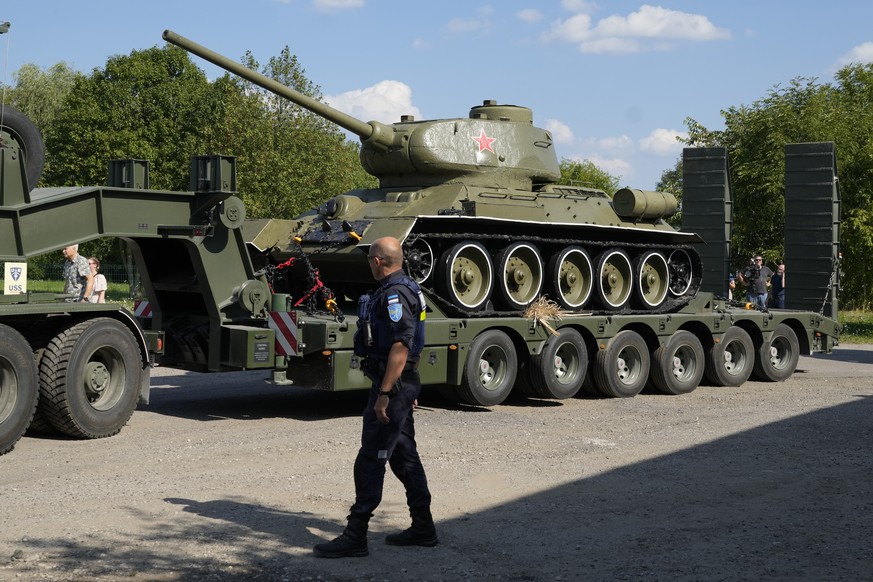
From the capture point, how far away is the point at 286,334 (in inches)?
474

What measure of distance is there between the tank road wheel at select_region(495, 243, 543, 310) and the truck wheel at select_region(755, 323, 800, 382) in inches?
173

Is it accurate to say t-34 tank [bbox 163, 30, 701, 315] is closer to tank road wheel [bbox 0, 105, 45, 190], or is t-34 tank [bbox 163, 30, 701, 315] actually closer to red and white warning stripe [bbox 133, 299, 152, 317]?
red and white warning stripe [bbox 133, 299, 152, 317]

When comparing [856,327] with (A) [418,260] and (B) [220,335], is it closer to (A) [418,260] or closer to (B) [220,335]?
(A) [418,260]

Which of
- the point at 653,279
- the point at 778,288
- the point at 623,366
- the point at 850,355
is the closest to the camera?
the point at 623,366

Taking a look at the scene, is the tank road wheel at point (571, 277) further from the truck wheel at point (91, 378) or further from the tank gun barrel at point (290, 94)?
the truck wheel at point (91, 378)

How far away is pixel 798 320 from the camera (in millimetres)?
17625

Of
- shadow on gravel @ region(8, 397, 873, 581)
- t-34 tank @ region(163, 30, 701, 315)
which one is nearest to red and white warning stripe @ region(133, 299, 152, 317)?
t-34 tank @ region(163, 30, 701, 315)

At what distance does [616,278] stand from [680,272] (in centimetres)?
144

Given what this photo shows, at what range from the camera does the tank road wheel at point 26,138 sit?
10.5 meters

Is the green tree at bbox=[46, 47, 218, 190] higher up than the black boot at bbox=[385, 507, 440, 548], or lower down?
higher up

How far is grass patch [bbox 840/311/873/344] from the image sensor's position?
25917 mm

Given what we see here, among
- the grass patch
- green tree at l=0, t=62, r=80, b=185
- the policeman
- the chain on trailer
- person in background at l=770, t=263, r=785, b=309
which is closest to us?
the policeman

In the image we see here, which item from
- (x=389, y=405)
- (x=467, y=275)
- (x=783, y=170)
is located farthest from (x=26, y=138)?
(x=783, y=170)

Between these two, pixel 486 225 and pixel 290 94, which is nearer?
pixel 486 225
